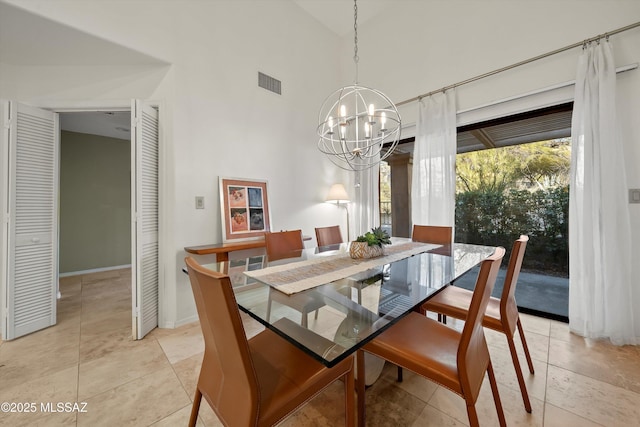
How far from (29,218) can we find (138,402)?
2049 millimetres

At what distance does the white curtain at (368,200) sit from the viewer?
3.86 m

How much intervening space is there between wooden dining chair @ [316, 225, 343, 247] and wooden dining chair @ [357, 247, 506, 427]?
1.36 m

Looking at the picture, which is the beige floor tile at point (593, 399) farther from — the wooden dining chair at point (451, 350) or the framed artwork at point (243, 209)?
the framed artwork at point (243, 209)

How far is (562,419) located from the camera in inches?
52.0

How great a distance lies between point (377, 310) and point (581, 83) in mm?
2759

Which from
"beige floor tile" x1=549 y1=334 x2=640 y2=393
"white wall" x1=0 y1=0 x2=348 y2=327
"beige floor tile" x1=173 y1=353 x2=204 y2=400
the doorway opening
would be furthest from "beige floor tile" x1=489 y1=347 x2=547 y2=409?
the doorway opening

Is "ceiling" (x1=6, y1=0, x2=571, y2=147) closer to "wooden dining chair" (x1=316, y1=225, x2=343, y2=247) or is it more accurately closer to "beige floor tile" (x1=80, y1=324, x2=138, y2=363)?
"wooden dining chair" (x1=316, y1=225, x2=343, y2=247)

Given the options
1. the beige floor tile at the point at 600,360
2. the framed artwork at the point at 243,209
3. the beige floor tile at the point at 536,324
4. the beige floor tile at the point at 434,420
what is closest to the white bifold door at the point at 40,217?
the framed artwork at the point at 243,209

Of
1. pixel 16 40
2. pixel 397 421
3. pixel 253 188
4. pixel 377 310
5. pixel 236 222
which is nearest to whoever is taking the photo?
pixel 377 310

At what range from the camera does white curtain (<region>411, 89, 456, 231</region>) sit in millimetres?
2912

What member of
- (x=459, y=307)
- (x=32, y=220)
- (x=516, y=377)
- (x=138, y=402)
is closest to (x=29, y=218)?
(x=32, y=220)

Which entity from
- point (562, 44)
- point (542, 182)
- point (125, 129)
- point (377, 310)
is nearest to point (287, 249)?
point (377, 310)

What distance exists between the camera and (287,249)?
2342mm

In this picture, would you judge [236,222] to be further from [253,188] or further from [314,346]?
[314,346]
